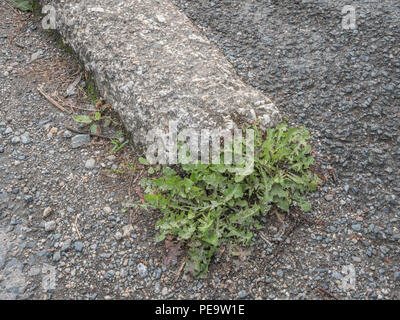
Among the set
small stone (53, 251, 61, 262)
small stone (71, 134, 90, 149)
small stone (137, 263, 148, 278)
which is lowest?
small stone (137, 263, 148, 278)

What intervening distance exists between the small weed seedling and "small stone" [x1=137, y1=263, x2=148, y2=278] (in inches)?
7.9

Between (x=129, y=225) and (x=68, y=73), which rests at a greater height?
(x=68, y=73)

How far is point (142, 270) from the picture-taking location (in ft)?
8.30

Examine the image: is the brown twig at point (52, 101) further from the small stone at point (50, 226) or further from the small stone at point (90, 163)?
the small stone at point (50, 226)

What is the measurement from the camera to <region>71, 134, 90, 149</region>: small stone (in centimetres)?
313

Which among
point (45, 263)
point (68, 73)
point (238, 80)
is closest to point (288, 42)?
point (238, 80)

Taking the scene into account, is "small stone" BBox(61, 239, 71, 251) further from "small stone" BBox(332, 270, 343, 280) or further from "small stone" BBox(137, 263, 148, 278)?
"small stone" BBox(332, 270, 343, 280)

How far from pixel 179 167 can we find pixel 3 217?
121 cm

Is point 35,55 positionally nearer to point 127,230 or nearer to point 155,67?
point 155,67

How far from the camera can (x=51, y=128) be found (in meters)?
3.23

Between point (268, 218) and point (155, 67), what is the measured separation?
140 centimetres

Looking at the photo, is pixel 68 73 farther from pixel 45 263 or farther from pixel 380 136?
pixel 380 136

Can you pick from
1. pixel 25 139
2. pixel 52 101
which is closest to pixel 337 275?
pixel 25 139

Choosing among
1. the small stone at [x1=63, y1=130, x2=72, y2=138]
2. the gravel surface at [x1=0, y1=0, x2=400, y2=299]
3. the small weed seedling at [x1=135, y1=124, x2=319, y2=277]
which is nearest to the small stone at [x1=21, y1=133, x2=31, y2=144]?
the gravel surface at [x1=0, y1=0, x2=400, y2=299]
